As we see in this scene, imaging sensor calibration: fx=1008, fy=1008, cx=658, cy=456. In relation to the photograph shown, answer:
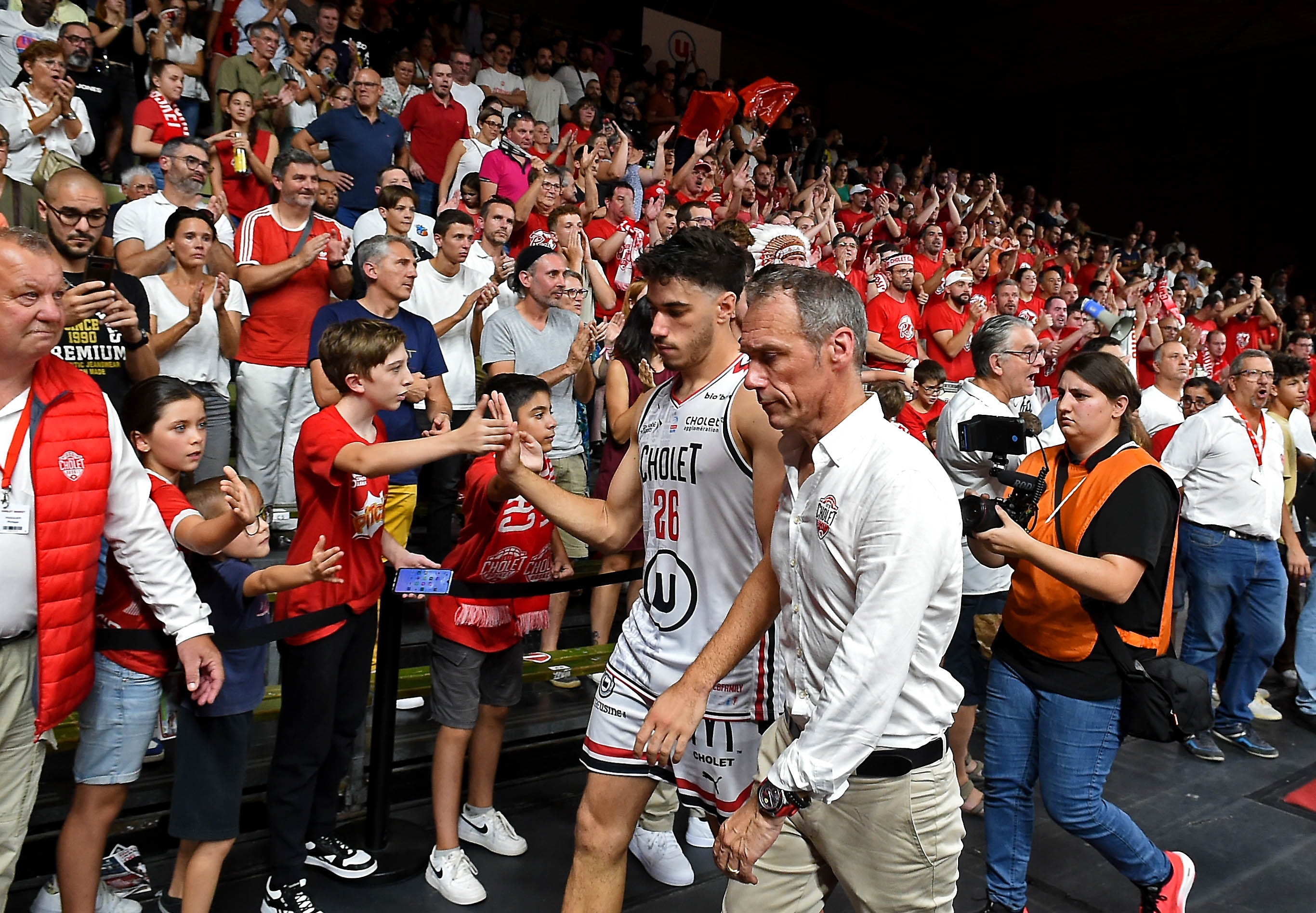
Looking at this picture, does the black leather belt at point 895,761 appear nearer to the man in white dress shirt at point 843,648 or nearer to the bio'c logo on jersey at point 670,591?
the man in white dress shirt at point 843,648

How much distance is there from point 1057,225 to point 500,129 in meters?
11.8

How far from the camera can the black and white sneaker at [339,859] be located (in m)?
3.66

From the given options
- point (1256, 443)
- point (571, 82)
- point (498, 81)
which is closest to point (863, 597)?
point (1256, 443)

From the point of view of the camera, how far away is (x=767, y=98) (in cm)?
1251

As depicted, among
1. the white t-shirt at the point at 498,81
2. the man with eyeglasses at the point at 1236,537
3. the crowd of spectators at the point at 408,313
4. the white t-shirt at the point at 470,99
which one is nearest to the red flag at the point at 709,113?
the crowd of spectators at the point at 408,313

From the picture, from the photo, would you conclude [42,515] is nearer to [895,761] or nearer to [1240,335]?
[895,761]

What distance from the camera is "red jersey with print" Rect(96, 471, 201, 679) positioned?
296 cm

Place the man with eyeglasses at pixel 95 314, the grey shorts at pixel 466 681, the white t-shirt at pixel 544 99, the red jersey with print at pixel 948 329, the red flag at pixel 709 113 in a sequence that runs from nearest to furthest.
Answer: the grey shorts at pixel 466 681
the man with eyeglasses at pixel 95 314
the red jersey with print at pixel 948 329
the red flag at pixel 709 113
the white t-shirt at pixel 544 99

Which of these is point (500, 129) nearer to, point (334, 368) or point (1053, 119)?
point (334, 368)

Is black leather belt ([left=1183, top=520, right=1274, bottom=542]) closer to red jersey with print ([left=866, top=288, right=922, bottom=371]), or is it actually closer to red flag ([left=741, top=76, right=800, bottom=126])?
red jersey with print ([left=866, top=288, right=922, bottom=371])

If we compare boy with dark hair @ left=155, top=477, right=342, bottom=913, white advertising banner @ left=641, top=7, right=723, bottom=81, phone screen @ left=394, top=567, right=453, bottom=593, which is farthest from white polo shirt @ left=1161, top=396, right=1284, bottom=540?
white advertising banner @ left=641, top=7, right=723, bottom=81

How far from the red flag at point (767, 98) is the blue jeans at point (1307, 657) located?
8289 millimetres

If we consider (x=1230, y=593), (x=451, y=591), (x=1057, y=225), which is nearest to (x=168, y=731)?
(x=451, y=591)

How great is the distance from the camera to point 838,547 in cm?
215
